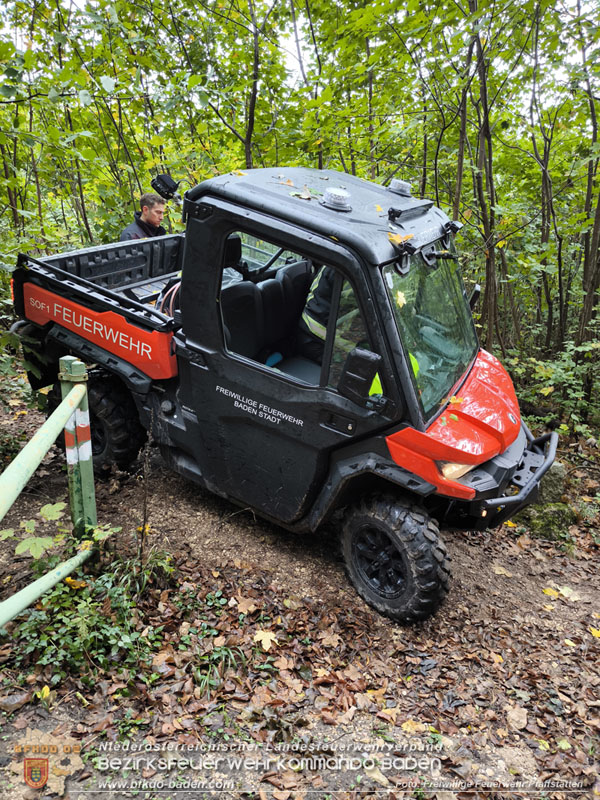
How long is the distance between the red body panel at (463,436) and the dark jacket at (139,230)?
3.99 metres

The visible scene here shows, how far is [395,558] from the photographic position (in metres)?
3.46

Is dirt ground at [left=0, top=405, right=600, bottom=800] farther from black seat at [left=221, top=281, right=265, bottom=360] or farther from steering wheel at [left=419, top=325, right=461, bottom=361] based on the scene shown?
steering wheel at [left=419, top=325, right=461, bottom=361]

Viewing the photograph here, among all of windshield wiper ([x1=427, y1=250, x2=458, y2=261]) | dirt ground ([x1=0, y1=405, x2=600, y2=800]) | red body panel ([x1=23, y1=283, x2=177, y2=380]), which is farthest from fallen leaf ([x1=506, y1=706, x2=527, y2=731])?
red body panel ([x1=23, y1=283, x2=177, y2=380])

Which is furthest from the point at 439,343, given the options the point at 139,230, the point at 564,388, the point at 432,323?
the point at 564,388

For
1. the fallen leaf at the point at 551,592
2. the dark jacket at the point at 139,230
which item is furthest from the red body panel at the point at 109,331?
the fallen leaf at the point at 551,592

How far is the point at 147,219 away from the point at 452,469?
4.57 m

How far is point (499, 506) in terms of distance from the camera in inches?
125

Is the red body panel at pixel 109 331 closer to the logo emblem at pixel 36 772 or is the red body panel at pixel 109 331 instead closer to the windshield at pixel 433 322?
the windshield at pixel 433 322

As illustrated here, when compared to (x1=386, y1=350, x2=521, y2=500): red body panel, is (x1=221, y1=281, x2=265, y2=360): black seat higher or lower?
higher

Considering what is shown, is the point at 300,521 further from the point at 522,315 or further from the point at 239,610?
the point at 522,315

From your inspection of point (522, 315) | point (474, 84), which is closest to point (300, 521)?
point (474, 84)

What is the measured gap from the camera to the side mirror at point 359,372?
2.89 m

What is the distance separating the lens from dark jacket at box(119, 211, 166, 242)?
5902mm

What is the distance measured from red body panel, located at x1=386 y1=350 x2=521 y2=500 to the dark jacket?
3.99 m
